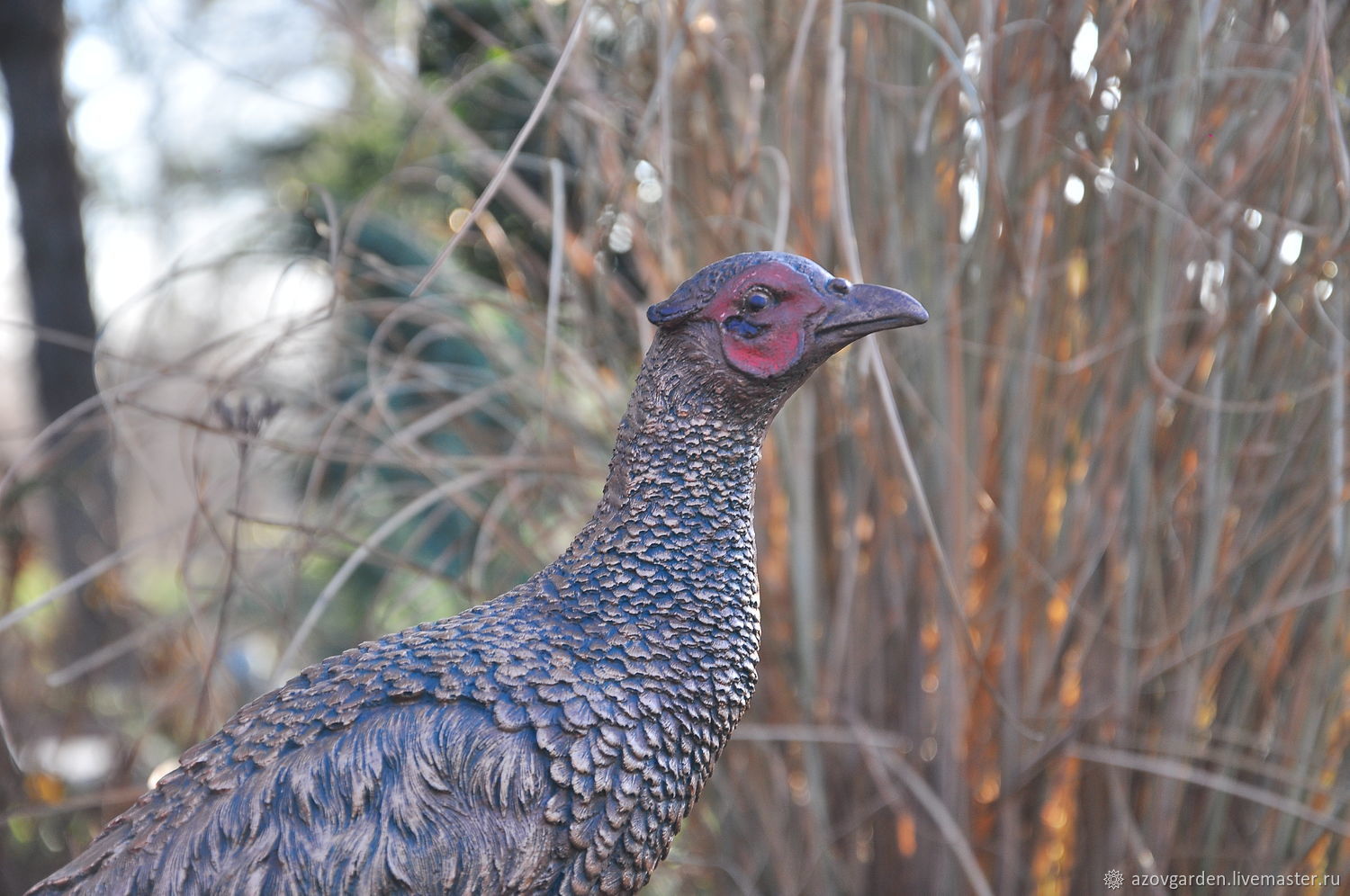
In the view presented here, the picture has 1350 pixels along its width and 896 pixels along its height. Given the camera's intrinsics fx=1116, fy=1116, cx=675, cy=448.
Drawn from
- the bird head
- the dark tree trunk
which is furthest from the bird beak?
the dark tree trunk

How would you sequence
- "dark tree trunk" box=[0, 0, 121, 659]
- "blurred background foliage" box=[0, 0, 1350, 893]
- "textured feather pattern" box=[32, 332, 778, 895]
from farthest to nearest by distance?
"dark tree trunk" box=[0, 0, 121, 659], "blurred background foliage" box=[0, 0, 1350, 893], "textured feather pattern" box=[32, 332, 778, 895]

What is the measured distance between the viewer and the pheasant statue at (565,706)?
691 mm

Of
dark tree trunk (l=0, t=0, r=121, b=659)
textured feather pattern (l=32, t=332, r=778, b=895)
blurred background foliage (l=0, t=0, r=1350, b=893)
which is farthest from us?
dark tree trunk (l=0, t=0, r=121, b=659)

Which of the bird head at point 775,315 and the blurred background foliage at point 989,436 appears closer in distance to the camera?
the bird head at point 775,315

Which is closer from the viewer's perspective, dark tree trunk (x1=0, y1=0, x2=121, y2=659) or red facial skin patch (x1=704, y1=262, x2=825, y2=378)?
red facial skin patch (x1=704, y1=262, x2=825, y2=378)

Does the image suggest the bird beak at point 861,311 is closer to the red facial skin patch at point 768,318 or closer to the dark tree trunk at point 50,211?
the red facial skin patch at point 768,318

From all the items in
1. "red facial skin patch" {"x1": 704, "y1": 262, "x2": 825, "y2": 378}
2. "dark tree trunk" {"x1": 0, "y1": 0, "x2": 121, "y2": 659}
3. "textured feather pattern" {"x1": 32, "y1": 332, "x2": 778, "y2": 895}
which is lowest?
"textured feather pattern" {"x1": 32, "y1": 332, "x2": 778, "y2": 895}

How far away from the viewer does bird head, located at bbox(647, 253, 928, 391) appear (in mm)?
743

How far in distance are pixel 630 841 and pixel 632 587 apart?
0.54 feet

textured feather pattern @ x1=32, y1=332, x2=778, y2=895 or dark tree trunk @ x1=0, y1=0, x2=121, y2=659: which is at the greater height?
dark tree trunk @ x1=0, y1=0, x2=121, y2=659

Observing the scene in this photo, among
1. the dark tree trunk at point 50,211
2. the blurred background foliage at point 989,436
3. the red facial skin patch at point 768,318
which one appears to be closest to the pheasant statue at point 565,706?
the red facial skin patch at point 768,318

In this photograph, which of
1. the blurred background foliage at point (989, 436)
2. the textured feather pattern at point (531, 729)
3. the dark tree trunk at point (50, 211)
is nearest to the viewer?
the textured feather pattern at point (531, 729)

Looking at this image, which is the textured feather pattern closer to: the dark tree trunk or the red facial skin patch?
the red facial skin patch

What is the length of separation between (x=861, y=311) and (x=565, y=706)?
323 mm
